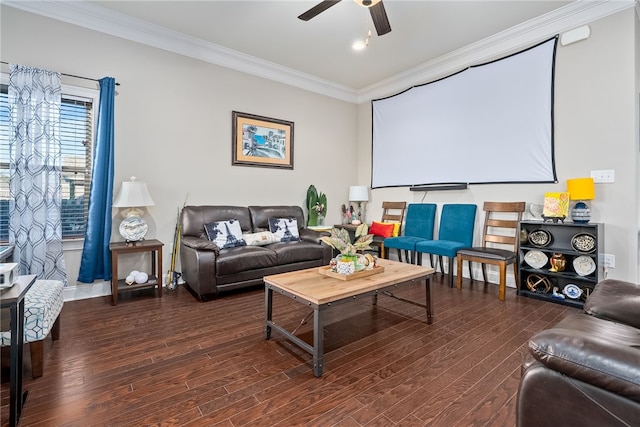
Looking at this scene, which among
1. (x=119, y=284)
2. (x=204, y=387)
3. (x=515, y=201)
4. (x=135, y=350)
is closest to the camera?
(x=204, y=387)

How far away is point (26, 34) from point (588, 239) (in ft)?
19.4

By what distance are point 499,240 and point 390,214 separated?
1748 mm

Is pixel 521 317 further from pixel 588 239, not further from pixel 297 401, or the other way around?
pixel 297 401

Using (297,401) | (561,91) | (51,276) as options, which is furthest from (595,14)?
(51,276)

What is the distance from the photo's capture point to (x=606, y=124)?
10.4 ft

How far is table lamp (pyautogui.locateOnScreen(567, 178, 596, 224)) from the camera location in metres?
3.12

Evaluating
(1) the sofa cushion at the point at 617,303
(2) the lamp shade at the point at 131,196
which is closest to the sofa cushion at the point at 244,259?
(2) the lamp shade at the point at 131,196

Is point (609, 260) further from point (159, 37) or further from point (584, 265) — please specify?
point (159, 37)

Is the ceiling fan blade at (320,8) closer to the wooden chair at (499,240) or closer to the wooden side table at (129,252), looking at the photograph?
the wooden side table at (129,252)

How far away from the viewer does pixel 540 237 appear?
11.4 ft

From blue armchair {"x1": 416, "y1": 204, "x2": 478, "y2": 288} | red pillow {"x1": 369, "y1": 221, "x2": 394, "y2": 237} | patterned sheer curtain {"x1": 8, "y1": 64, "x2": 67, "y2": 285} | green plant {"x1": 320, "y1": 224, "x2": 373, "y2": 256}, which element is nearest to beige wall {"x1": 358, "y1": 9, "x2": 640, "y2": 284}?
blue armchair {"x1": 416, "y1": 204, "x2": 478, "y2": 288}

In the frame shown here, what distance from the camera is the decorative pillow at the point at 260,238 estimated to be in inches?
154

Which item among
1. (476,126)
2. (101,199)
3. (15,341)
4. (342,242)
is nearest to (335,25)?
(476,126)

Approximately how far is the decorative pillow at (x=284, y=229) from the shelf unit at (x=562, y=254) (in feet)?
9.02
